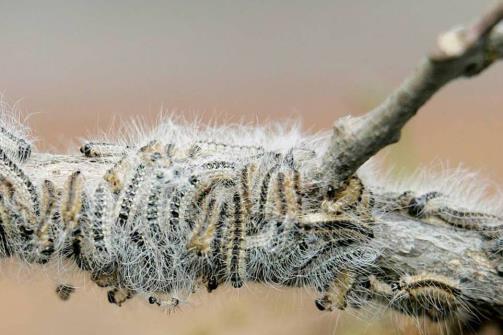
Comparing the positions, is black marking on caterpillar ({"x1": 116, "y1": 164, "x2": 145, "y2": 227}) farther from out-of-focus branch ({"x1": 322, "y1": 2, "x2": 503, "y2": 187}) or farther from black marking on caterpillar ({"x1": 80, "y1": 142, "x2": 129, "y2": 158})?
out-of-focus branch ({"x1": 322, "y1": 2, "x2": 503, "y2": 187})

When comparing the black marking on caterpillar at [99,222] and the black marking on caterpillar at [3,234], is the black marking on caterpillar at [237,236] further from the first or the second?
the black marking on caterpillar at [3,234]

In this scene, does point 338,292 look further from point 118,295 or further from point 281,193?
point 118,295

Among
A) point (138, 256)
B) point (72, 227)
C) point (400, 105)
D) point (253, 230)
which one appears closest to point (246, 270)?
point (253, 230)

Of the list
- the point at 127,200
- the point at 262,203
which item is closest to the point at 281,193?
the point at 262,203

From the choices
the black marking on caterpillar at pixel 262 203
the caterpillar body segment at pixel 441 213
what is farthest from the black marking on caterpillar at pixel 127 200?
the caterpillar body segment at pixel 441 213

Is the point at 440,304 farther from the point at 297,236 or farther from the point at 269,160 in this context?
the point at 269,160
